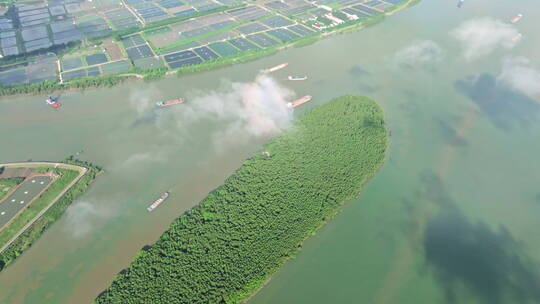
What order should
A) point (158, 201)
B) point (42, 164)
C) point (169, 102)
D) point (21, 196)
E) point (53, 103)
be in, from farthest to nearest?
point (169, 102), point (53, 103), point (42, 164), point (21, 196), point (158, 201)

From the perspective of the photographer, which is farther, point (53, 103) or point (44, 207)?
point (53, 103)

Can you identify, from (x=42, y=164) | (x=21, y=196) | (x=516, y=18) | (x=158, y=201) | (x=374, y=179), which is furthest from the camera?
(x=516, y=18)

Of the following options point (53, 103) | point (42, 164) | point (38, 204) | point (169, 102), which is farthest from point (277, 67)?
point (38, 204)

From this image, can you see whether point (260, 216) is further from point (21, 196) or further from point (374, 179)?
point (21, 196)

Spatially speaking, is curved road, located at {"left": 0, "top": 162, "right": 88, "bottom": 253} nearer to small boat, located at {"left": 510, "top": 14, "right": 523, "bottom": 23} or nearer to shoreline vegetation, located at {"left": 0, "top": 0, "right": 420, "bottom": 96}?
shoreline vegetation, located at {"left": 0, "top": 0, "right": 420, "bottom": 96}

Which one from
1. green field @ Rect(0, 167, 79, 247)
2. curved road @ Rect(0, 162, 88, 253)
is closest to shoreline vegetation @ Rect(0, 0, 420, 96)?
curved road @ Rect(0, 162, 88, 253)
